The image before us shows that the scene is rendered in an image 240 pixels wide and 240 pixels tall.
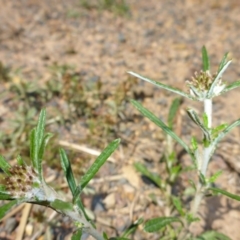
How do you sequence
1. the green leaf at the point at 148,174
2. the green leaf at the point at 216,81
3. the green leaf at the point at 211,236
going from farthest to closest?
the green leaf at the point at 148,174
the green leaf at the point at 211,236
the green leaf at the point at 216,81

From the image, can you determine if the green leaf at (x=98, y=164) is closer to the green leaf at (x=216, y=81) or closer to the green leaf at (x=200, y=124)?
the green leaf at (x=200, y=124)

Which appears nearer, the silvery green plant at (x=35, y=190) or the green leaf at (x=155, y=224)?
the silvery green plant at (x=35, y=190)

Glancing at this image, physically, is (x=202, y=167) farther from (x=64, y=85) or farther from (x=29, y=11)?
(x=29, y=11)

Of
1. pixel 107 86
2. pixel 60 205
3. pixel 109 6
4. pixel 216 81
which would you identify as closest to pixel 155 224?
pixel 60 205

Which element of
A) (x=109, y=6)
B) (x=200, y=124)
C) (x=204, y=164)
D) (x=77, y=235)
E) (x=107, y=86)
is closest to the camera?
(x=77, y=235)

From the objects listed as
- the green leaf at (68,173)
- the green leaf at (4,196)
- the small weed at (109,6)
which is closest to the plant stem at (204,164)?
the green leaf at (68,173)

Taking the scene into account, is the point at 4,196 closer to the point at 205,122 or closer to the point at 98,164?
the point at 98,164

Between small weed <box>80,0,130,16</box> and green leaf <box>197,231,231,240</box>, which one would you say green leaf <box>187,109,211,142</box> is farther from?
small weed <box>80,0,130,16</box>

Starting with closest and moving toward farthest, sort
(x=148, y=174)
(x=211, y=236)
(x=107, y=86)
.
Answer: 1. (x=211, y=236)
2. (x=148, y=174)
3. (x=107, y=86)

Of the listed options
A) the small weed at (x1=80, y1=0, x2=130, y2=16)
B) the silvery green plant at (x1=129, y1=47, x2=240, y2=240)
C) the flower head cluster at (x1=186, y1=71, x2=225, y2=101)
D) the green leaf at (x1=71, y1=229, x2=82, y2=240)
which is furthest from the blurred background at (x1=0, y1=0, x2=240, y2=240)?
the flower head cluster at (x1=186, y1=71, x2=225, y2=101)
